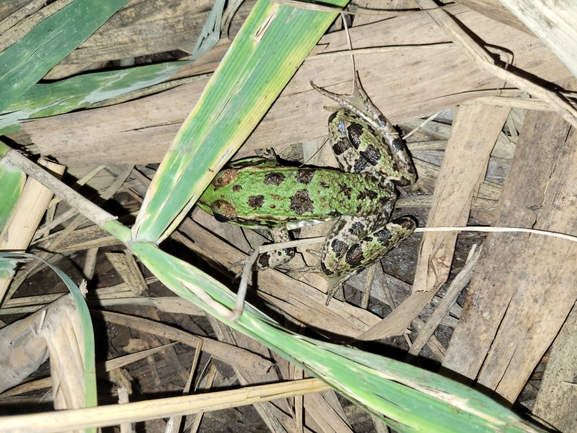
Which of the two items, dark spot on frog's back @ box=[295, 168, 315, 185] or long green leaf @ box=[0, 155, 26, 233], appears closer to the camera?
long green leaf @ box=[0, 155, 26, 233]

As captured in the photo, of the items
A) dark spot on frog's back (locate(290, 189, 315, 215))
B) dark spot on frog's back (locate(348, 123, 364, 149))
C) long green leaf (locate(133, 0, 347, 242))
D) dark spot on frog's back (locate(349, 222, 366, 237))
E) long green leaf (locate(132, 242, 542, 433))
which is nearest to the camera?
long green leaf (locate(132, 242, 542, 433))

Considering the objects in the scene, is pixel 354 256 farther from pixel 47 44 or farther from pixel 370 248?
pixel 47 44

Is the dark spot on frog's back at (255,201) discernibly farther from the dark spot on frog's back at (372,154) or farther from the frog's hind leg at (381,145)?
the dark spot on frog's back at (372,154)

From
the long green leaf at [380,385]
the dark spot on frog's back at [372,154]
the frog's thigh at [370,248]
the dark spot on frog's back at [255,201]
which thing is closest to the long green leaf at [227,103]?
the long green leaf at [380,385]

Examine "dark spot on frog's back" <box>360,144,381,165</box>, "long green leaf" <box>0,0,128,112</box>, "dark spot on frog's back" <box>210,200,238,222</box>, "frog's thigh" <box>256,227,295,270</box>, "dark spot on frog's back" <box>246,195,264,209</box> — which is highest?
"long green leaf" <box>0,0,128,112</box>

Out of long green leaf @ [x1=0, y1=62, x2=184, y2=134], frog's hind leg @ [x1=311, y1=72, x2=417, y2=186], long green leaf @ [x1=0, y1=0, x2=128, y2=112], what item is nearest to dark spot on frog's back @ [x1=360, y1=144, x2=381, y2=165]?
frog's hind leg @ [x1=311, y1=72, x2=417, y2=186]

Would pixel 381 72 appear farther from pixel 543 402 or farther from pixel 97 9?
pixel 543 402

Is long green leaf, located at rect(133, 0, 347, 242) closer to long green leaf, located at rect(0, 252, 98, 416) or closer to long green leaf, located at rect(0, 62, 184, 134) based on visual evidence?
long green leaf, located at rect(0, 252, 98, 416)
